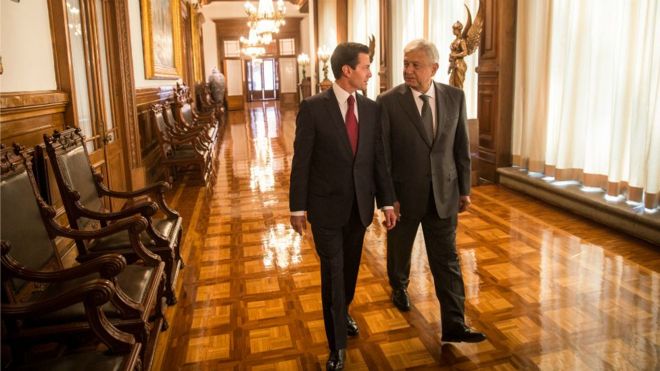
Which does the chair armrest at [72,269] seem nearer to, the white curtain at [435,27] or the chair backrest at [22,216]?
the chair backrest at [22,216]

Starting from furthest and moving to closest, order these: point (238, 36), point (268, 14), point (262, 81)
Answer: point (262, 81) → point (238, 36) → point (268, 14)

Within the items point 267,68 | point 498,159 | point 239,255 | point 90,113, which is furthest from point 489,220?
point 267,68

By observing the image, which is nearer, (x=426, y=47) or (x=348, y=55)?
(x=348, y=55)

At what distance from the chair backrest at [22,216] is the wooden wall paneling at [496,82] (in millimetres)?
4720

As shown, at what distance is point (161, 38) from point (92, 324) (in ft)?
23.1

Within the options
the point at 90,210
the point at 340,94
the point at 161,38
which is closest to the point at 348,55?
the point at 340,94

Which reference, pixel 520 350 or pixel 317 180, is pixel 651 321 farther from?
pixel 317 180

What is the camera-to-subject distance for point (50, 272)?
1.88 metres

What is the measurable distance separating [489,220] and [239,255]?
212 cm

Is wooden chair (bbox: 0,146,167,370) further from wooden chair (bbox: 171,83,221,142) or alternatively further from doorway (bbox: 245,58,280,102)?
doorway (bbox: 245,58,280,102)

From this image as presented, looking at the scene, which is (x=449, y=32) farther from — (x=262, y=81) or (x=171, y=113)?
(x=262, y=81)

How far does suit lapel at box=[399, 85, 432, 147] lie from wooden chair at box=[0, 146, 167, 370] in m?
1.30

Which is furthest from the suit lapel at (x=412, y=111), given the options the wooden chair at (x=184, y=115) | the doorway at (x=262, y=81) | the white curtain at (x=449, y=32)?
the doorway at (x=262, y=81)

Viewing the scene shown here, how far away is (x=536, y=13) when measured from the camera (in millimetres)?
5387
